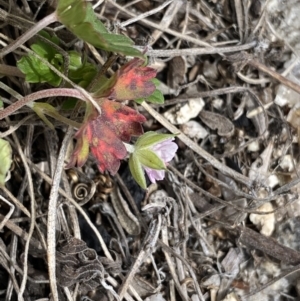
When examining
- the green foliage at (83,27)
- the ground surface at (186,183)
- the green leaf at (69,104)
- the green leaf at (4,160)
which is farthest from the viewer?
the ground surface at (186,183)

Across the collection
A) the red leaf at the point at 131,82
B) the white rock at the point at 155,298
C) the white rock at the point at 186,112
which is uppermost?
the red leaf at the point at 131,82

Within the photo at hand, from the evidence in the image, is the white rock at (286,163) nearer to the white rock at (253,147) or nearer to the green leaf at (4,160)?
the white rock at (253,147)

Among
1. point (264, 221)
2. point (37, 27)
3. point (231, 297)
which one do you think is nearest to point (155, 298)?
point (231, 297)

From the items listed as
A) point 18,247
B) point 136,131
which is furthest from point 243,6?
point 18,247

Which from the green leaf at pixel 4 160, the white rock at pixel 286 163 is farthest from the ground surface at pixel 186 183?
the green leaf at pixel 4 160

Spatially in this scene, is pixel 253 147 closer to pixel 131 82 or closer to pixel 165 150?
pixel 165 150

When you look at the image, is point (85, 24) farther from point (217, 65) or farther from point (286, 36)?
point (286, 36)
